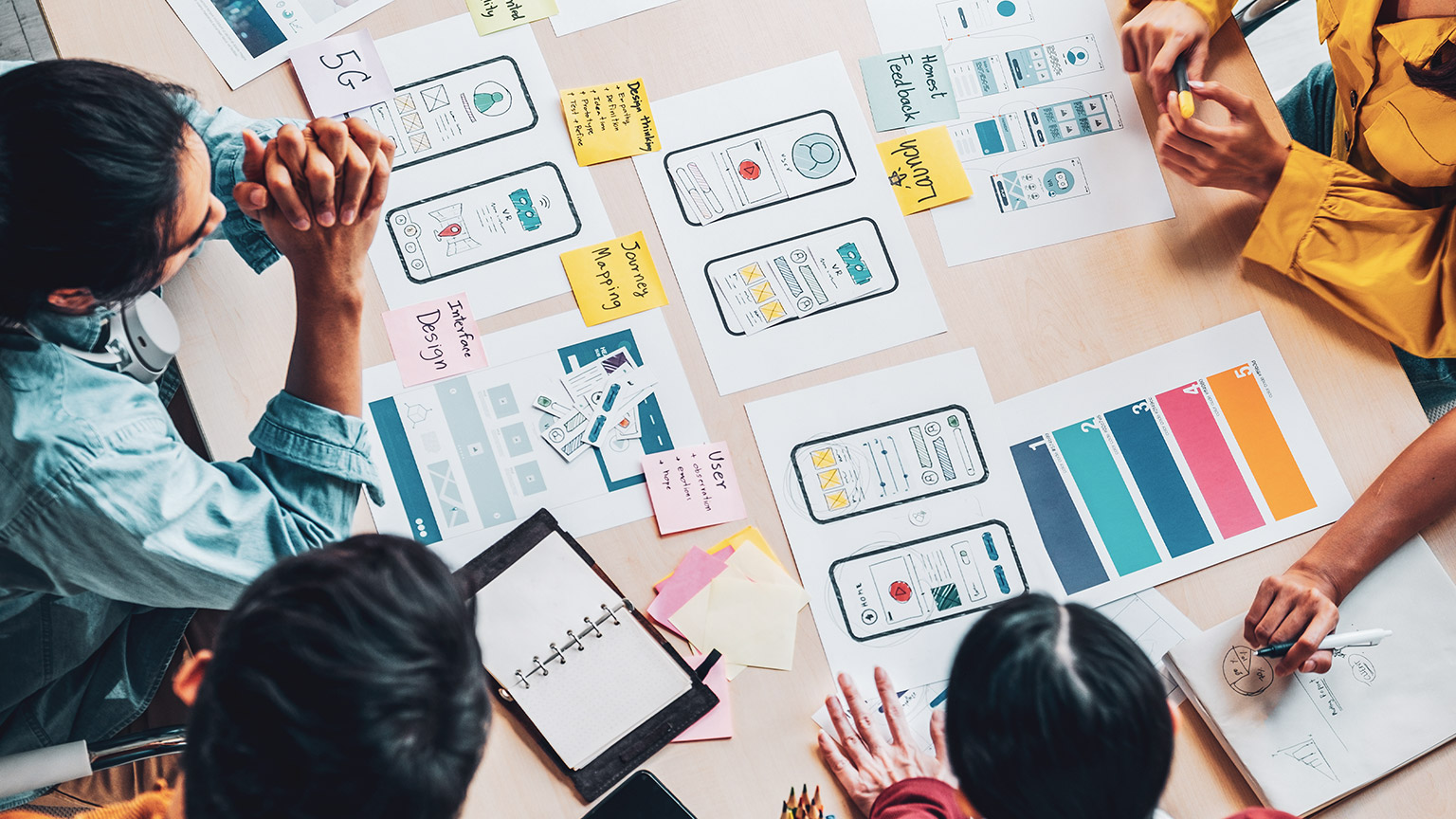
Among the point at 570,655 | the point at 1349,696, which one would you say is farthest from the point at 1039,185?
the point at 570,655

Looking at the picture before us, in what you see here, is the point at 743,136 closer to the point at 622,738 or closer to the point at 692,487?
the point at 692,487

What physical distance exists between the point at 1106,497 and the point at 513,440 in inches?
25.6

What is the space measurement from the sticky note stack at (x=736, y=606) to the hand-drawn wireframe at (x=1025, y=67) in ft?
1.99

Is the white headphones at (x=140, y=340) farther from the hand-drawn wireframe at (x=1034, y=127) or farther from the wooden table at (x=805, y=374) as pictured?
the hand-drawn wireframe at (x=1034, y=127)

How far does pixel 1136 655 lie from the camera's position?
748 millimetres

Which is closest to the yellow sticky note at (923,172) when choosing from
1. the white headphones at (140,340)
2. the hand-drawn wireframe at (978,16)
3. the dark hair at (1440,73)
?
the hand-drawn wireframe at (978,16)

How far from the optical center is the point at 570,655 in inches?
38.8

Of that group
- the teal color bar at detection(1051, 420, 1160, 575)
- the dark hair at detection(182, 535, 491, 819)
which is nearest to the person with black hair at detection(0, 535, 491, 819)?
the dark hair at detection(182, 535, 491, 819)

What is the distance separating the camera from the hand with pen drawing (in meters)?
0.97

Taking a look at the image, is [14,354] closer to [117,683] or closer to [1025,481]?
[117,683]

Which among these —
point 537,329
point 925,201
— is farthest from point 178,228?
point 925,201

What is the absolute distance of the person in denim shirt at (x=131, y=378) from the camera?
0.72 m

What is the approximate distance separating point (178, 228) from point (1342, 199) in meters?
1.19

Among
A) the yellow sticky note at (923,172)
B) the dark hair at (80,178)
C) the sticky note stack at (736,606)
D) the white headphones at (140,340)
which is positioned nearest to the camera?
the dark hair at (80,178)
